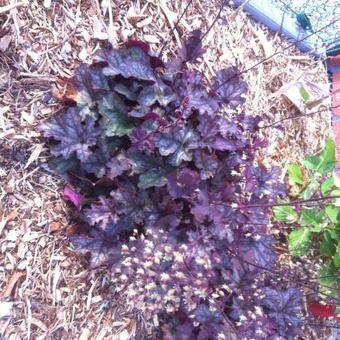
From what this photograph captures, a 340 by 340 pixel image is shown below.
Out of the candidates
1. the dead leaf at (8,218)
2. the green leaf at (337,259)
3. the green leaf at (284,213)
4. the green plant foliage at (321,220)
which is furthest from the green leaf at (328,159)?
the dead leaf at (8,218)

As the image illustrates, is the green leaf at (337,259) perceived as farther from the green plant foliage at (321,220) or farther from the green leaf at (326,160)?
the green leaf at (326,160)

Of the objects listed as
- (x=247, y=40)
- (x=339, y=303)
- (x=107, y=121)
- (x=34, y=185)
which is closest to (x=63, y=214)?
(x=34, y=185)

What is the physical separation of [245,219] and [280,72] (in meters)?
1.00

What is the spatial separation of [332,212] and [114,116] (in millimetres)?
996

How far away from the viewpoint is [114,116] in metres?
1.75

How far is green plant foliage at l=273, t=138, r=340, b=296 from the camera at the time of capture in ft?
6.96

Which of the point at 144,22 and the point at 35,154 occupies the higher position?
the point at 144,22

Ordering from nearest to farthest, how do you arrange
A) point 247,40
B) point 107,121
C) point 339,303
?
point 107,121, point 339,303, point 247,40

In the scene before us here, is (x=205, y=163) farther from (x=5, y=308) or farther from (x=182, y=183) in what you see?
(x=5, y=308)

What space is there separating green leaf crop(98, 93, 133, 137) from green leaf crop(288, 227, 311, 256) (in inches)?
33.4

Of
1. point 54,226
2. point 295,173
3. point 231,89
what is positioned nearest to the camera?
point 54,226

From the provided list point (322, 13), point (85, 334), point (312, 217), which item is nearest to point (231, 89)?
point (312, 217)

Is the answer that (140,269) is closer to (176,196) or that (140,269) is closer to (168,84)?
(176,196)

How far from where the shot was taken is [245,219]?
1.79 metres
